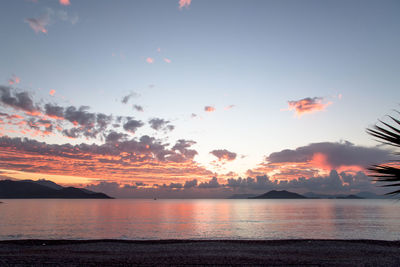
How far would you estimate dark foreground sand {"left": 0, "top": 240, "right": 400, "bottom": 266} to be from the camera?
71.4 feet

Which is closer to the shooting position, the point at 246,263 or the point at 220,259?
the point at 246,263

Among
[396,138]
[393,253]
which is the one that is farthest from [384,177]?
[393,253]

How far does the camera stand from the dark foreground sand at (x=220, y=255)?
71.4ft

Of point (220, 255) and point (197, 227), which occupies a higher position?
point (220, 255)

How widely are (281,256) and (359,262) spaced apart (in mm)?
5966

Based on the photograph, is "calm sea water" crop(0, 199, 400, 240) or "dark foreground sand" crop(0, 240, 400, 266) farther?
"calm sea water" crop(0, 199, 400, 240)

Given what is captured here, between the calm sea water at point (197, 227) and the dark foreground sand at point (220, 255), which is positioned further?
the calm sea water at point (197, 227)

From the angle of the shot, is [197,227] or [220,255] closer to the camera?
[220,255]

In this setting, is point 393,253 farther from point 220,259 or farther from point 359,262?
point 220,259

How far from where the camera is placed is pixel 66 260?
74.1 ft

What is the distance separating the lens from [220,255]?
25.0 meters

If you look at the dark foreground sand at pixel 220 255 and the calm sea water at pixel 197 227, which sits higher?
the dark foreground sand at pixel 220 255

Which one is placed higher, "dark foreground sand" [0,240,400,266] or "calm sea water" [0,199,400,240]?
"dark foreground sand" [0,240,400,266]

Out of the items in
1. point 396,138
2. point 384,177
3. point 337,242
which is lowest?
point 337,242
